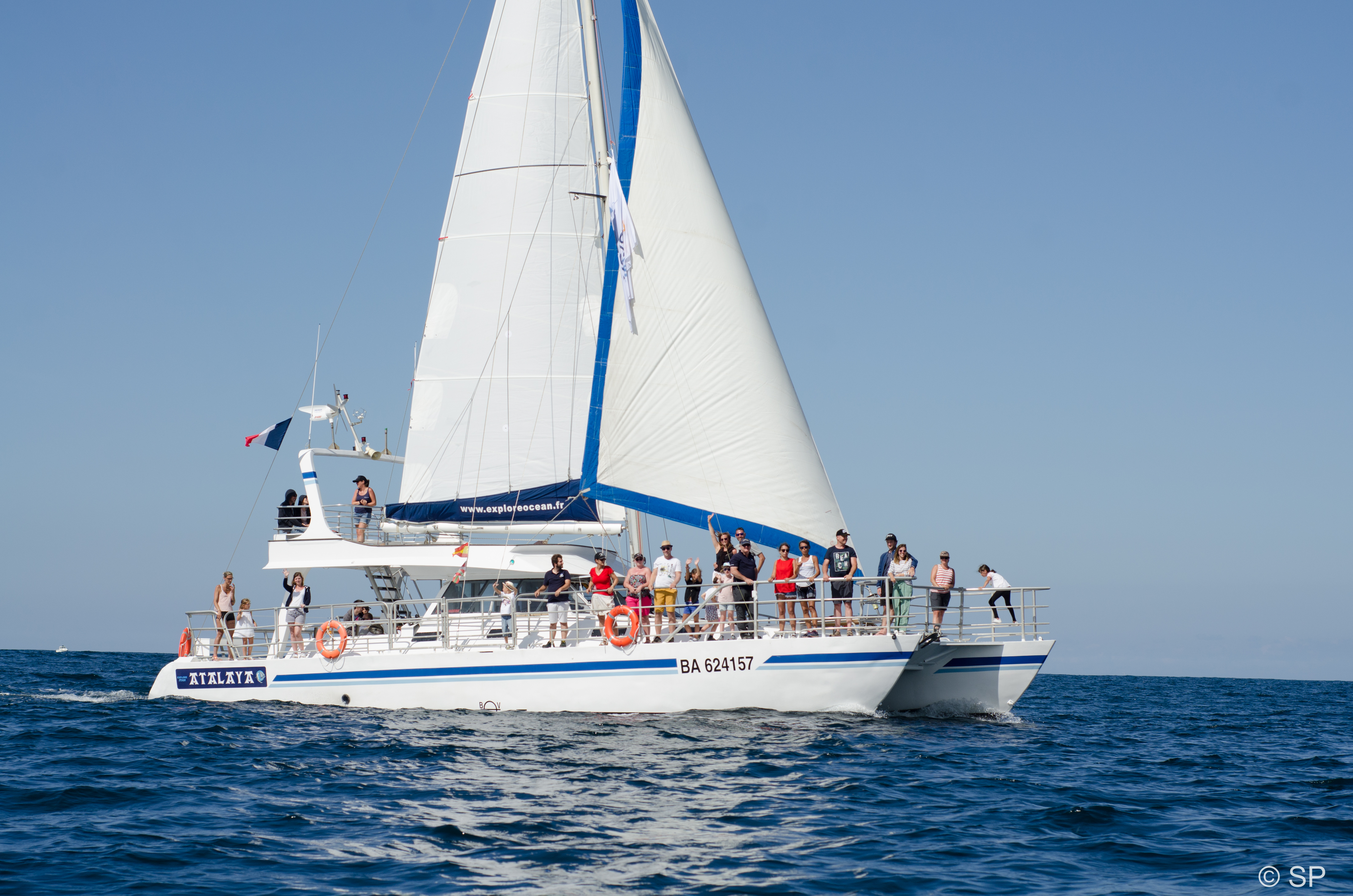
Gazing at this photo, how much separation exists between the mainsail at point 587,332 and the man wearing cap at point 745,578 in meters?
0.90

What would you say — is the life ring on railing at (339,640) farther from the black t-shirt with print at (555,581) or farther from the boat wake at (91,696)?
the boat wake at (91,696)

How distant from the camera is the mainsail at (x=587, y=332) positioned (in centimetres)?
1952

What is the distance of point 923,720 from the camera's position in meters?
18.6

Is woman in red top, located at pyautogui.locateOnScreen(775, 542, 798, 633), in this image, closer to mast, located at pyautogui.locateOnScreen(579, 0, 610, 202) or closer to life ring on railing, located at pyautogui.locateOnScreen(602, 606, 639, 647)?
life ring on railing, located at pyautogui.locateOnScreen(602, 606, 639, 647)

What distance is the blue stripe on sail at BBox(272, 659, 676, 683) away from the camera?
17828 mm

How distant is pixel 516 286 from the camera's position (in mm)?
23594

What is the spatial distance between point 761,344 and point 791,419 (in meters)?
1.35

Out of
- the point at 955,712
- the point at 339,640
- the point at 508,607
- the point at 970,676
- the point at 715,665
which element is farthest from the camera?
the point at 339,640

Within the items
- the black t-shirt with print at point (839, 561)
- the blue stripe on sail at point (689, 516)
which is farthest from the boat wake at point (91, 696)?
the black t-shirt with print at point (839, 561)

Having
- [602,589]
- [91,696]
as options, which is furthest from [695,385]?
[91,696]

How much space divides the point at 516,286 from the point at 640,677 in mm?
9124

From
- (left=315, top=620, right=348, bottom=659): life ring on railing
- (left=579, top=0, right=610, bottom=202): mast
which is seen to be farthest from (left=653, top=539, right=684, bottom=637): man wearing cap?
(left=579, top=0, right=610, bottom=202): mast

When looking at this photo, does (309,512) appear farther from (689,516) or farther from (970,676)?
(970,676)

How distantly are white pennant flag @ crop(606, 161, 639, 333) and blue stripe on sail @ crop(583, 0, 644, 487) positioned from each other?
69 millimetres
